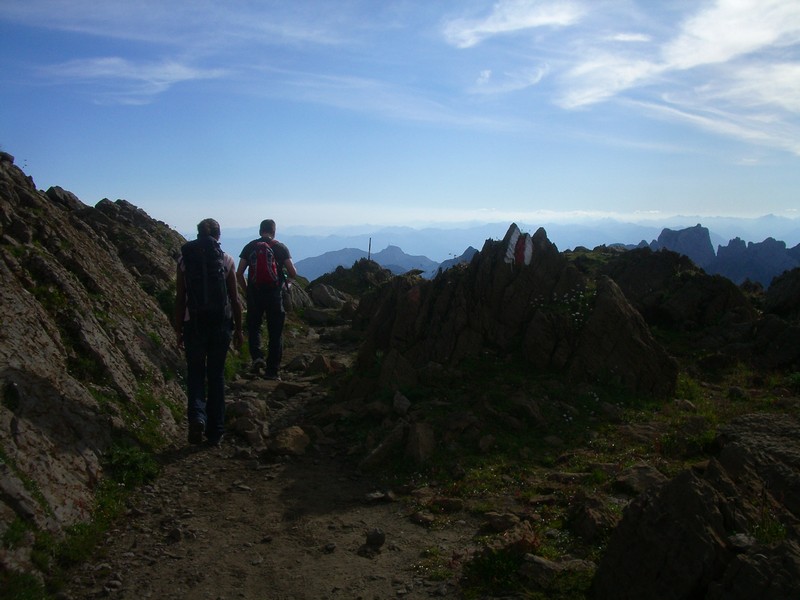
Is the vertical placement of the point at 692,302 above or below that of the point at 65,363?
above

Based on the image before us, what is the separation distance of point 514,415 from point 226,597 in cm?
528

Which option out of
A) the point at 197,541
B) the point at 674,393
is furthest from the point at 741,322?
the point at 197,541

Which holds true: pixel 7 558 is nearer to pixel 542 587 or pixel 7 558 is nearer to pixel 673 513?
pixel 542 587

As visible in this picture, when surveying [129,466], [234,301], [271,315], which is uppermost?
[234,301]

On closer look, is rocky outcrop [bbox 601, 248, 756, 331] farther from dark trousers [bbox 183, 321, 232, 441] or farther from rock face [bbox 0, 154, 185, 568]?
rock face [bbox 0, 154, 185, 568]

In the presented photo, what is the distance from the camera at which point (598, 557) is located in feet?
18.9

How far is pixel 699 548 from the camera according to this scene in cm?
477

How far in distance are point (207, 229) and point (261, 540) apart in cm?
Answer: 433

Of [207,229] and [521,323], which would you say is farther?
[521,323]

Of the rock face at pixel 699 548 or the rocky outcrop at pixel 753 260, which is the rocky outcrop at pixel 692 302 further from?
the rocky outcrop at pixel 753 260

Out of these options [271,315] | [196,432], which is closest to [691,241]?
[271,315]

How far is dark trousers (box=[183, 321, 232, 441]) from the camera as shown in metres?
8.80

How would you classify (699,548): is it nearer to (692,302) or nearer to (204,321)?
(204,321)

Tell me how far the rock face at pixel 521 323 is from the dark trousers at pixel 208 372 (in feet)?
9.51
